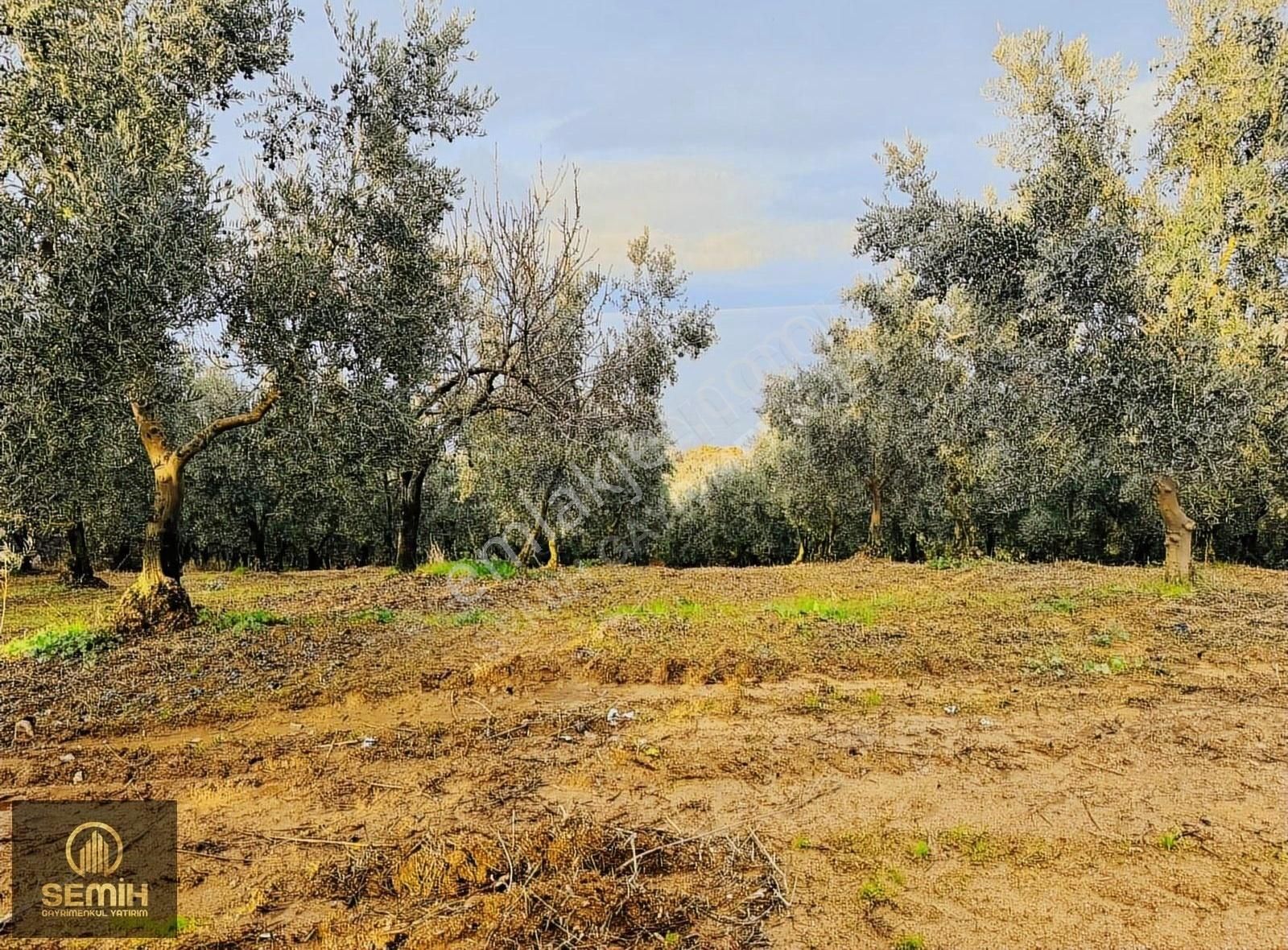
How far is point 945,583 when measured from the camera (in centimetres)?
1692

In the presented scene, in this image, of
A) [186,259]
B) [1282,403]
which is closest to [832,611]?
[186,259]

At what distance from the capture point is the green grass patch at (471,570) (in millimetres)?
18344

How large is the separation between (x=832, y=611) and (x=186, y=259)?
412 inches

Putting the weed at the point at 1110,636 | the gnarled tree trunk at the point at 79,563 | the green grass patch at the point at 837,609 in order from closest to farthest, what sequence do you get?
the weed at the point at 1110,636
the green grass patch at the point at 837,609
the gnarled tree trunk at the point at 79,563

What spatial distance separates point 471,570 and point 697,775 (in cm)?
1394

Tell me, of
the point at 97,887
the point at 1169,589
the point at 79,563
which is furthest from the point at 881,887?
the point at 79,563

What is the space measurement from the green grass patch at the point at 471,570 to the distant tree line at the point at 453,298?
1087 mm

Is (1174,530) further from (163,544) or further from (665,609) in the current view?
(163,544)

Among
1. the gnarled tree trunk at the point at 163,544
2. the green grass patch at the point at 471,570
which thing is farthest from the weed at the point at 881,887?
the green grass patch at the point at 471,570

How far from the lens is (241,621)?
443 inches

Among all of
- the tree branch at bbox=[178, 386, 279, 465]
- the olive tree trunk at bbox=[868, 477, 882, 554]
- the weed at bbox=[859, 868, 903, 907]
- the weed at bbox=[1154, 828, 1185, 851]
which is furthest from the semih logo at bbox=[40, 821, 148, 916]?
the olive tree trunk at bbox=[868, 477, 882, 554]

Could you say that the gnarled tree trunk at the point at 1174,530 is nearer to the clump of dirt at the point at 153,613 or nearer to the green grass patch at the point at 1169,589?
the green grass patch at the point at 1169,589

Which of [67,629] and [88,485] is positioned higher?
[88,485]

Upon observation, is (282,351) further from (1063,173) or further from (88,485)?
(1063,173)
